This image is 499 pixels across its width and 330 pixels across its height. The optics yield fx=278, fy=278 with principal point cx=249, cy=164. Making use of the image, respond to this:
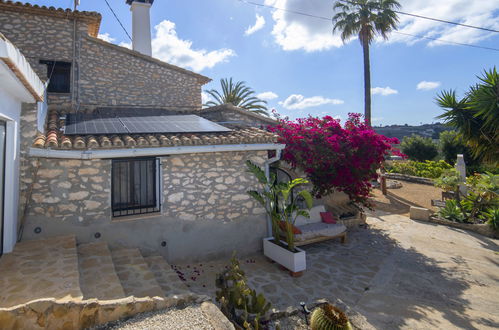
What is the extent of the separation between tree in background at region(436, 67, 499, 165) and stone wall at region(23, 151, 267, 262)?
7738 mm

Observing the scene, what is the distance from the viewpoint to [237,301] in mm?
4461

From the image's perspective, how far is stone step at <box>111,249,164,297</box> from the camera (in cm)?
455

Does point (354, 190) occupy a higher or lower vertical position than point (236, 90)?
lower

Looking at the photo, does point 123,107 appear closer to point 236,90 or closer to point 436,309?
point 436,309

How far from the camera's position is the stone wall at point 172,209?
18.6 feet

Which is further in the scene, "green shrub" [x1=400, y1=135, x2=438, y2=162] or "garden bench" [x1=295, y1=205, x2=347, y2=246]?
"green shrub" [x1=400, y1=135, x2=438, y2=162]

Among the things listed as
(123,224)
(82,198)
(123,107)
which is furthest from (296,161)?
(123,107)

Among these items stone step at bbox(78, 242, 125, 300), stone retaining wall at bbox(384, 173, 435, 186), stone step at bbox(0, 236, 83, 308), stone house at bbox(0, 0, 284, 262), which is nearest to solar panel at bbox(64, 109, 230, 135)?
→ stone house at bbox(0, 0, 284, 262)

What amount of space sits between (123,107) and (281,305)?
933 cm

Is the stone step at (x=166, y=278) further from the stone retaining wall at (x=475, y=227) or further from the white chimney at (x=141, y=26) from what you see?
the stone retaining wall at (x=475, y=227)

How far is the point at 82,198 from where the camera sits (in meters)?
5.86

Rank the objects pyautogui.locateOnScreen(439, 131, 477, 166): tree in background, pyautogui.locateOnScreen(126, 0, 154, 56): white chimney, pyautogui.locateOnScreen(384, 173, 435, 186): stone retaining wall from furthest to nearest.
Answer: pyautogui.locateOnScreen(439, 131, 477, 166): tree in background < pyautogui.locateOnScreen(384, 173, 435, 186): stone retaining wall < pyautogui.locateOnScreen(126, 0, 154, 56): white chimney

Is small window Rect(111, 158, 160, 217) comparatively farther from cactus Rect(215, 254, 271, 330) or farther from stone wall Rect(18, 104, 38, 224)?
cactus Rect(215, 254, 271, 330)

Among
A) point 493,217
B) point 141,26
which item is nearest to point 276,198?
point 493,217
